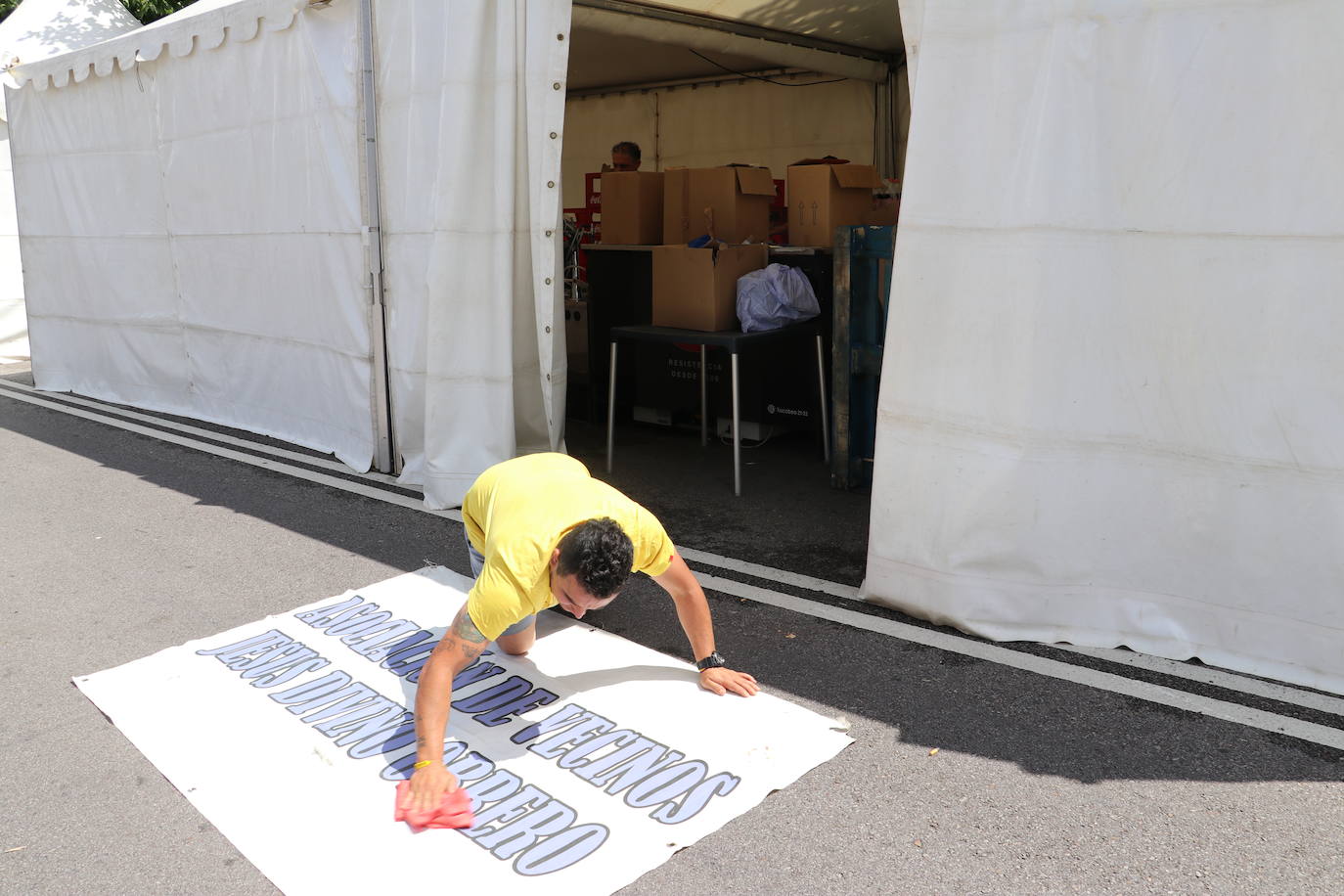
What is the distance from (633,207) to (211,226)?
3056 millimetres

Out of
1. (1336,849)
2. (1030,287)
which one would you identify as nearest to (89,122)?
(1030,287)

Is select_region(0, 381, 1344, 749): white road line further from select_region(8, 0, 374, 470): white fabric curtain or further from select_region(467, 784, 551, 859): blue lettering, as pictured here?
→ select_region(8, 0, 374, 470): white fabric curtain

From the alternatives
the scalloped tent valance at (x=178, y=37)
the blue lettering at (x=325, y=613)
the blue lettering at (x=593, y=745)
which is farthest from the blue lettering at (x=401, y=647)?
the scalloped tent valance at (x=178, y=37)

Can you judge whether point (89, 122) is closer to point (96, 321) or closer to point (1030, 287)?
point (96, 321)

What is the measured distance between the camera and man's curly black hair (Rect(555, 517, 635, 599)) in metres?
2.72

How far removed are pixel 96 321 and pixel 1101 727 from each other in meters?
8.87

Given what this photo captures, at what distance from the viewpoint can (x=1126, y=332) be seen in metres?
3.62

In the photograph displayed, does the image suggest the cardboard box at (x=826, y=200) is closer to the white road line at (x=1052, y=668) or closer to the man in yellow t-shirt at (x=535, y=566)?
the white road line at (x=1052, y=668)

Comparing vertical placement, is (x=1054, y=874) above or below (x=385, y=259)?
below

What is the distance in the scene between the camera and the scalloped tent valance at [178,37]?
668 cm

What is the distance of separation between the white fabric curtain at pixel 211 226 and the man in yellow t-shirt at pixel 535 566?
362 cm

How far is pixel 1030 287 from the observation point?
371 cm

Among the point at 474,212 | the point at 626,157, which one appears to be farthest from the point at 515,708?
the point at 626,157

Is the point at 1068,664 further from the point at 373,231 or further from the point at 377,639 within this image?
the point at 373,231
